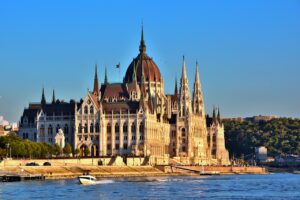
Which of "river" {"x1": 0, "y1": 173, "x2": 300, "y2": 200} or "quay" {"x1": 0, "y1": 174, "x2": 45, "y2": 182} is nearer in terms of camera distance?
"river" {"x1": 0, "y1": 173, "x2": 300, "y2": 200}

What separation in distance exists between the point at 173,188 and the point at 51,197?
87.1 feet

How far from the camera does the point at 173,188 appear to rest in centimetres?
14450

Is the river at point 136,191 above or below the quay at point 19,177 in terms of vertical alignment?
below

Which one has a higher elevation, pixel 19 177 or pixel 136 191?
A: pixel 19 177

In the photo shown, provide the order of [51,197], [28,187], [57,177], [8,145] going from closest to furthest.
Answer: [51,197], [28,187], [57,177], [8,145]

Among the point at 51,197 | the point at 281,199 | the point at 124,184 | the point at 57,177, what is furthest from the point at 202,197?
the point at 57,177

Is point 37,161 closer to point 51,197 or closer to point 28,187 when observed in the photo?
point 28,187

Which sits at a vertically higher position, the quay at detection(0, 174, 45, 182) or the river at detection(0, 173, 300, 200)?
the quay at detection(0, 174, 45, 182)

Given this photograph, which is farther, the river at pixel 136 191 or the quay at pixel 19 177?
the quay at pixel 19 177

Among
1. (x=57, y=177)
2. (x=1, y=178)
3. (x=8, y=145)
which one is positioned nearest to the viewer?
(x=1, y=178)

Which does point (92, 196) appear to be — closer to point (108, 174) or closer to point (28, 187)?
point (28, 187)

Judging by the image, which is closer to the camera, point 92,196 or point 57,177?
point 92,196

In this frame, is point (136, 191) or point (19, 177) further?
point (19, 177)

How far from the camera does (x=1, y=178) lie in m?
153
